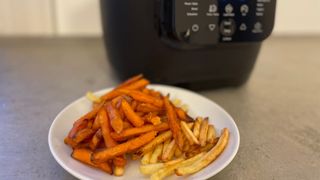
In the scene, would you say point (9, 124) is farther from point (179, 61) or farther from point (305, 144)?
point (305, 144)

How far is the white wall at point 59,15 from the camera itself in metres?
0.90

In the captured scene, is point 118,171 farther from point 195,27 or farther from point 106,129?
point 195,27

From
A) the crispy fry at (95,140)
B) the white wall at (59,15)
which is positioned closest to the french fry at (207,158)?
the crispy fry at (95,140)

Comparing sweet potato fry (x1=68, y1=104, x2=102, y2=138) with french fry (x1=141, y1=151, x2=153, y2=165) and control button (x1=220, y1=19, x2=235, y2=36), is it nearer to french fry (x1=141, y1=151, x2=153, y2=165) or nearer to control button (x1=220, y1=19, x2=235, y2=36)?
french fry (x1=141, y1=151, x2=153, y2=165)

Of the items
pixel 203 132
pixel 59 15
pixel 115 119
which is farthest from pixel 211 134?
pixel 59 15

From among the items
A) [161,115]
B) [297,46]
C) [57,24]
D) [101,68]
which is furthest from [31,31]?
[297,46]

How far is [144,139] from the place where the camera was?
42 centimetres

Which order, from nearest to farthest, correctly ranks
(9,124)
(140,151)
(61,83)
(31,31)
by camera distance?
1. (140,151)
2. (9,124)
3. (61,83)
4. (31,31)

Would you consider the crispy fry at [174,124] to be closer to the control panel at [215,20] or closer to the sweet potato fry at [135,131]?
the sweet potato fry at [135,131]

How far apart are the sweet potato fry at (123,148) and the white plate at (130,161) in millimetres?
18

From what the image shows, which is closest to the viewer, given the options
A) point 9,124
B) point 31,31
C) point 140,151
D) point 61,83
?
point 140,151

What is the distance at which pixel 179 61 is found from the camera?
586 millimetres

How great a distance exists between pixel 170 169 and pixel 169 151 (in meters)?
0.03

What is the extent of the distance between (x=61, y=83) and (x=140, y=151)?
314mm
